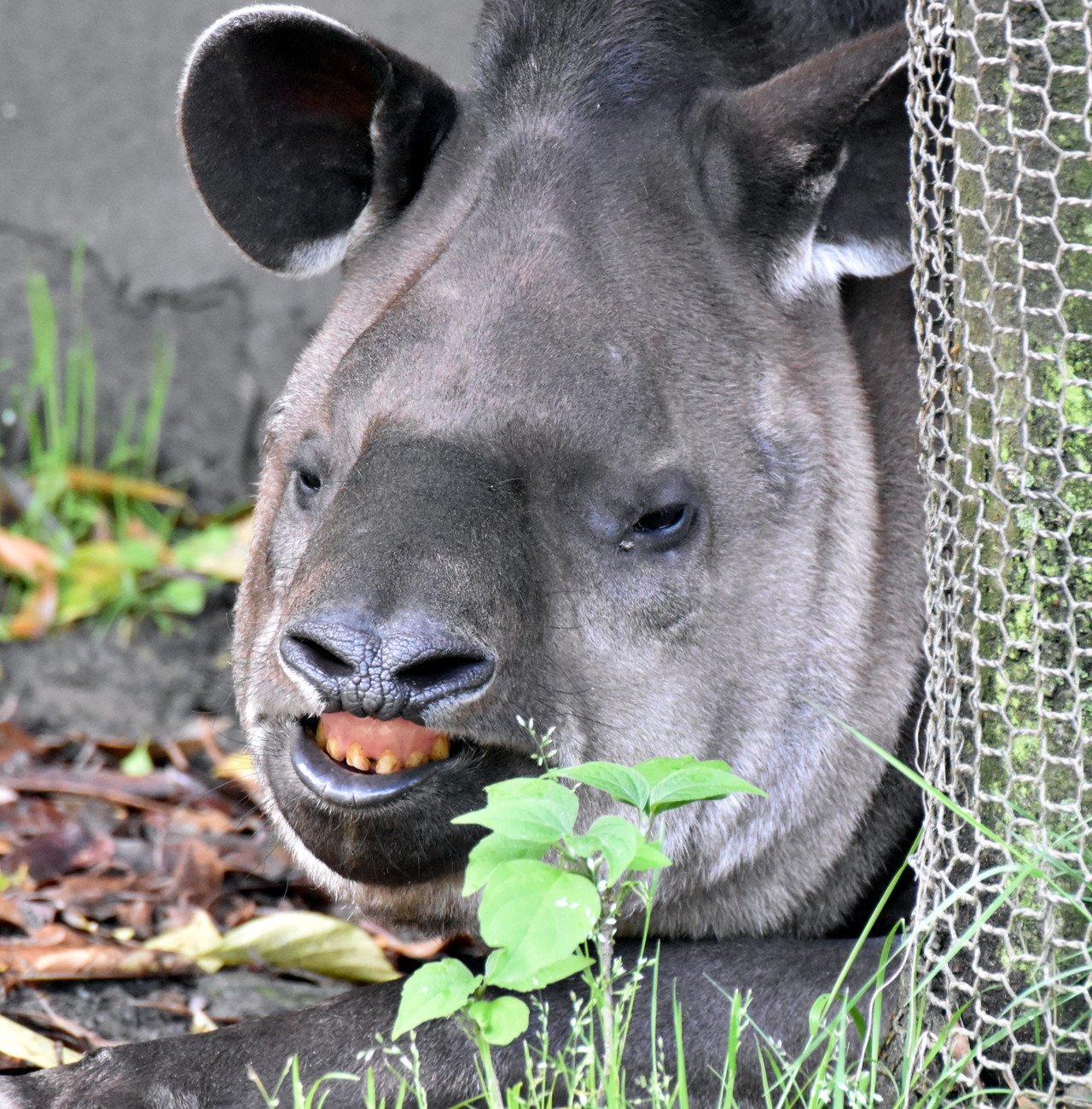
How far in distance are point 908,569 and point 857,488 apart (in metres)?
0.21

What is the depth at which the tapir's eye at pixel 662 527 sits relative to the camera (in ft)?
10.5

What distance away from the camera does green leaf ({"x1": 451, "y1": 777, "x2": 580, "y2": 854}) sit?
2404mm

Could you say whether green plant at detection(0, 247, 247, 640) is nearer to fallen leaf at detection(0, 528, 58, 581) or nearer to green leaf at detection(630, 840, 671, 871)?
fallen leaf at detection(0, 528, 58, 581)

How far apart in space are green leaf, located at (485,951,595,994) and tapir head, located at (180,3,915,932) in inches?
19.0

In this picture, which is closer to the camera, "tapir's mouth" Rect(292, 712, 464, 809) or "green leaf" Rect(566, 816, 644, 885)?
Answer: "green leaf" Rect(566, 816, 644, 885)

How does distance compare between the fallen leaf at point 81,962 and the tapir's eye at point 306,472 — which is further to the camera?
the fallen leaf at point 81,962

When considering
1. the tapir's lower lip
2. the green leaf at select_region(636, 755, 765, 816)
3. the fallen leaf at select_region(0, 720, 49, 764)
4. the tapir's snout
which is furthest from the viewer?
the fallen leaf at select_region(0, 720, 49, 764)

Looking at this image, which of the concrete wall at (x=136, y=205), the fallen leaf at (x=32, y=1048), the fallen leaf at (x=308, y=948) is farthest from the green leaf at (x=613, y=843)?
the concrete wall at (x=136, y=205)

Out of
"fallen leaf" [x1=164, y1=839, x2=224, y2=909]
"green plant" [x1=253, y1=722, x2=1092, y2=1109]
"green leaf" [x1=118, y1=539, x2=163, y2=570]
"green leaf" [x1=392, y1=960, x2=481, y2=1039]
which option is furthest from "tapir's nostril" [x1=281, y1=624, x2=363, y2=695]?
"green leaf" [x1=118, y1=539, x2=163, y2=570]

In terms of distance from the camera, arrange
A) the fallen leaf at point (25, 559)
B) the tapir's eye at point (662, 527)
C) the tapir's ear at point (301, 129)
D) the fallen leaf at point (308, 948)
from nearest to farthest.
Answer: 1. the tapir's eye at point (662, 527)
2. the tapir's ear at point (301, 129)
3. the fallen leaf at point (308, 948)
4. the fallen leaf at point (25, 559)

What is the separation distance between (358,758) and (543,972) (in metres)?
0.63

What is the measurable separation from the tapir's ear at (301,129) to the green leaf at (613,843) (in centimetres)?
170

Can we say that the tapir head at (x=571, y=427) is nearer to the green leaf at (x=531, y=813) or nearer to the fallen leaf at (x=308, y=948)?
the green leaf at (x=531, y=813)

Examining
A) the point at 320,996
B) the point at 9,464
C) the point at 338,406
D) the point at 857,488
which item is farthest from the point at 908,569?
the point at 9,464
